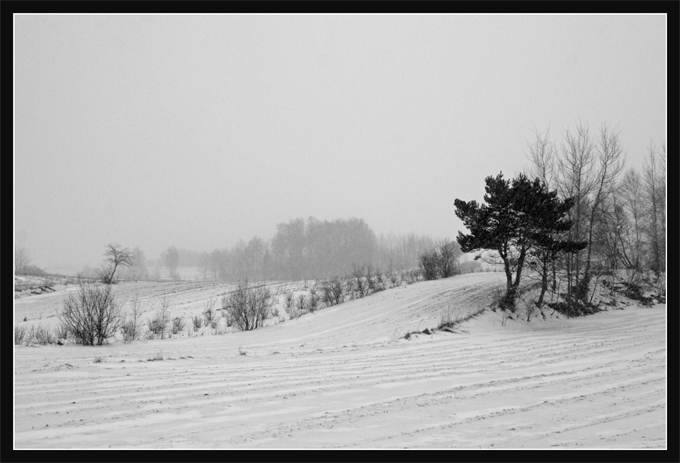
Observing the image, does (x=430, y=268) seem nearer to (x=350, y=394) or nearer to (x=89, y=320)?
(x=89, y=320)

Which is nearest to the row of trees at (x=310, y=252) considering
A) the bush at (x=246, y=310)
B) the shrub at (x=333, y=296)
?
the shrub at (x=333, y=296)

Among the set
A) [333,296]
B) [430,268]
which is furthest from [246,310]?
[430,268]

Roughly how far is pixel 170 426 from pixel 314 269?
236 feet

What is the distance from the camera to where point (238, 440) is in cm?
465

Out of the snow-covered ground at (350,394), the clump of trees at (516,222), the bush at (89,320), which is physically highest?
the clump of trees at (516,222)

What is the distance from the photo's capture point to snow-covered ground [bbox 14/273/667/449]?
478 centimetres

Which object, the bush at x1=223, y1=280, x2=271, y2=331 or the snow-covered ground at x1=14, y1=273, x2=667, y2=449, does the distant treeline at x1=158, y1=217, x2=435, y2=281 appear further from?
the snow-covered ground at x1=14, y1=273, x2=667, y2=449

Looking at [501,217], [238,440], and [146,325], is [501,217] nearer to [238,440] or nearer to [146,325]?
[238,440]

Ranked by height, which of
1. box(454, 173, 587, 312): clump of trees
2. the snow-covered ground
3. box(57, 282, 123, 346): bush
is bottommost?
the snow-covered ground

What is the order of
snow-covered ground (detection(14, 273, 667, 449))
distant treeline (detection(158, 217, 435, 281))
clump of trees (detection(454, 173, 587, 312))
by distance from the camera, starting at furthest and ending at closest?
distant treeline (detection(158, 217, 435, 281)), clump of trees (detection(454, 173, 587, 312)), snow-covered ground (detection(14, 273, 667, 449))

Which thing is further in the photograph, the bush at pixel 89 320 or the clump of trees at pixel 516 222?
the clump of trees at pixel 516 222

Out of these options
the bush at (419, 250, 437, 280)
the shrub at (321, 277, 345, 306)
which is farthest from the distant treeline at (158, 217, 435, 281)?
the shrub at (321, 277, 345, 306)

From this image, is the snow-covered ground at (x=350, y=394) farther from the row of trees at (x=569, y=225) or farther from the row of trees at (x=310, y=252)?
the row of trees at (x=310, y=252)

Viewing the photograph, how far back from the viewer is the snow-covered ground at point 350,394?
4777 millimetres
